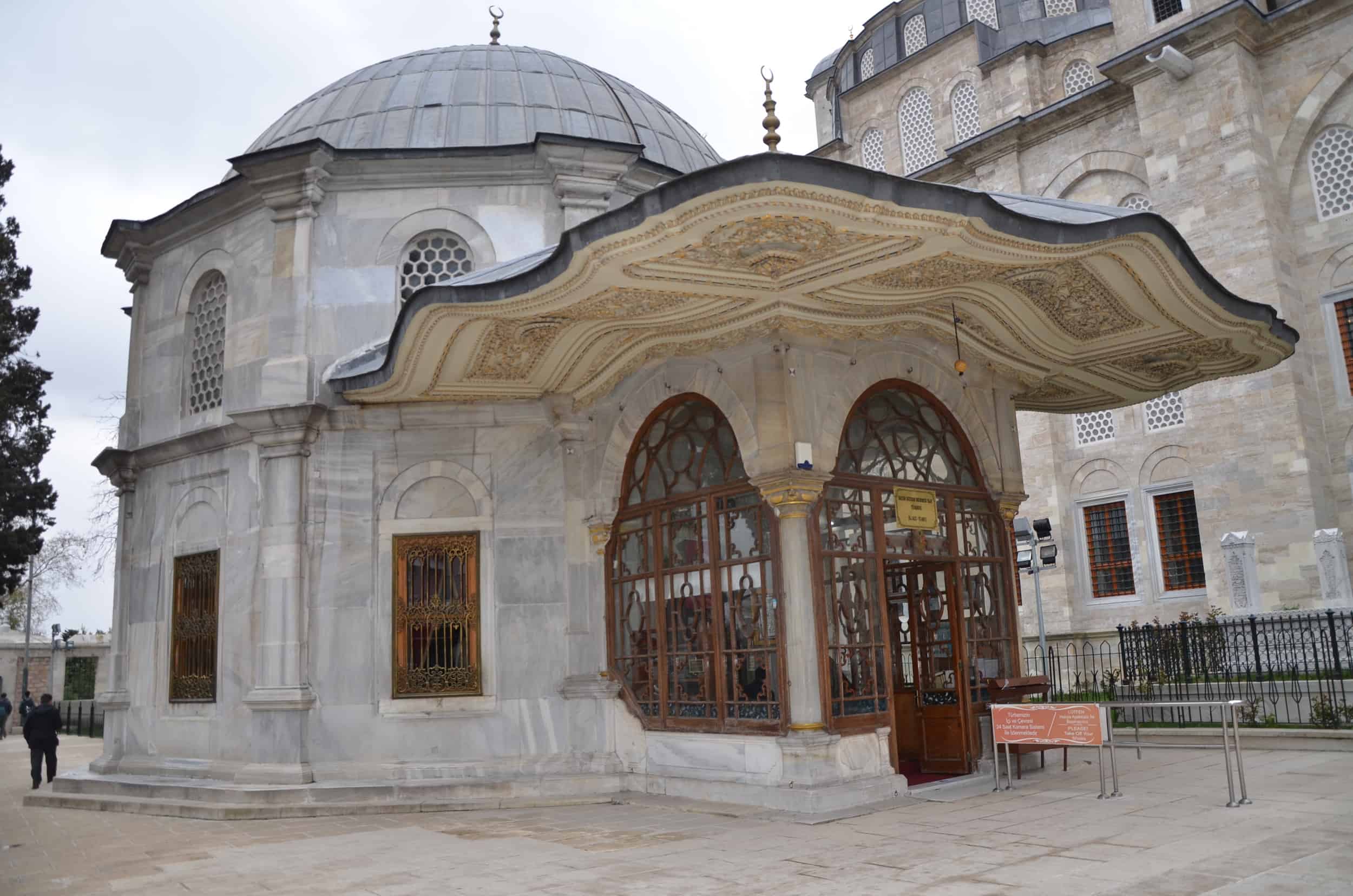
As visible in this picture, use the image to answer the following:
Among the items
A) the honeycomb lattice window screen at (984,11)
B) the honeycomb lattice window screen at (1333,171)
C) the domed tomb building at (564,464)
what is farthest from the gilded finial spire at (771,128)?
the honeycomb lattice window screen at (984,11)

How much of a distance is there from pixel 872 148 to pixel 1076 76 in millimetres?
6289

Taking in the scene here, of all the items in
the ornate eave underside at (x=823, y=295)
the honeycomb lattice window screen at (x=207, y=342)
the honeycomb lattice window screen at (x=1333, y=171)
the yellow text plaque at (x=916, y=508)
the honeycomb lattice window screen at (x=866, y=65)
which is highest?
the honeycomb lattice window screen at (x=866, y=65)

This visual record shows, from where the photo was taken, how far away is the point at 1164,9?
2372 centimetres

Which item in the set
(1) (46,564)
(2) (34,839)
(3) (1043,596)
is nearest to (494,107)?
(2) (34,839)

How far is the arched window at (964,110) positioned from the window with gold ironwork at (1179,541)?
11.9m

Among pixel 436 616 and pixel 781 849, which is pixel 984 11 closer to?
pixel 436 616

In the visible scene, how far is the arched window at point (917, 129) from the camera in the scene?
101ft

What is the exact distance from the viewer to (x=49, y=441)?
818 inches

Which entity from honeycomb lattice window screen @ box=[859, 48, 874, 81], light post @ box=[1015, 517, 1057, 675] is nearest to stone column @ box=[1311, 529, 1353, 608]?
light post @ box=[1015, 517, 1057, 675]

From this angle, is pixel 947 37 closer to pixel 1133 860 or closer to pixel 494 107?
pixel 494 107

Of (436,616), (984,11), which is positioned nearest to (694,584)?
(436,616)

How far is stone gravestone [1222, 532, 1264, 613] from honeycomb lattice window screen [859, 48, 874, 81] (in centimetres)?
1961

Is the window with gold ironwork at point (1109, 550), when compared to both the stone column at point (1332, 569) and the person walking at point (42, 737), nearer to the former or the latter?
the stone column at point (1332, 569)

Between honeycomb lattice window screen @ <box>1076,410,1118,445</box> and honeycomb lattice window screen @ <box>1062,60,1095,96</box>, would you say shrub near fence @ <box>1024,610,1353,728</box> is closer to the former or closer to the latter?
honeycomb lattice window screen @ <box>1076,410,1118,445</box>
